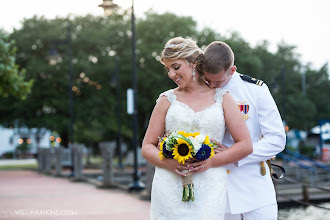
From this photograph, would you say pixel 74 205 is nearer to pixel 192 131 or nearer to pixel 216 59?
pixel 192 131

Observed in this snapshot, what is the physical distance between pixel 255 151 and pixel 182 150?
582 mm

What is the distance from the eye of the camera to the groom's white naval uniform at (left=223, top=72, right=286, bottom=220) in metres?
3.73

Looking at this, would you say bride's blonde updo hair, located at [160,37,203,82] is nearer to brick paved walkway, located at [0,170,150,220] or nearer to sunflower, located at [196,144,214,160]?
sunflower, located at [196,144,214,160]

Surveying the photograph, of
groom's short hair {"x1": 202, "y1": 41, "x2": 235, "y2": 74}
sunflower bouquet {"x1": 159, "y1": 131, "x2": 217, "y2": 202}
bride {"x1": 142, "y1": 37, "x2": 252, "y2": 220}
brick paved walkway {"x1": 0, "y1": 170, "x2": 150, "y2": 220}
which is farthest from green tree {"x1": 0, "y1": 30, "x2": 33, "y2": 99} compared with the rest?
sunflower bouquet {"x1": 159, "y1": 131, "x2": 217, "y2": 202}

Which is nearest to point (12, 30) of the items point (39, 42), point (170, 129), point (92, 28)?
point (39, 42)

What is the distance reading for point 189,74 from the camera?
12.1 ft

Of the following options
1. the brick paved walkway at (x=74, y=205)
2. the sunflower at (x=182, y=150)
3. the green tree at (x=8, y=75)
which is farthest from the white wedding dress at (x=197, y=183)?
the green tree at (x=8, y=75)

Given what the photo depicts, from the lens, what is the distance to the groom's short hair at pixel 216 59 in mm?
3648

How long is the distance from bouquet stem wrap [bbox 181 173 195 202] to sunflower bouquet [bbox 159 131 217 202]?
17 centimetres

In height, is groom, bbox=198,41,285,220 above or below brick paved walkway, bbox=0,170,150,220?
above

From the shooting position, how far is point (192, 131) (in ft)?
12.1

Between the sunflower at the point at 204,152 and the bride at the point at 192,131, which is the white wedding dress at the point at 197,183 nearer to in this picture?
the bride at the point at 192,131

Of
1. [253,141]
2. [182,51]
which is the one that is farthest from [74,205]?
[182,51]

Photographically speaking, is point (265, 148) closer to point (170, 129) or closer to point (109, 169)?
point (170, 129)
